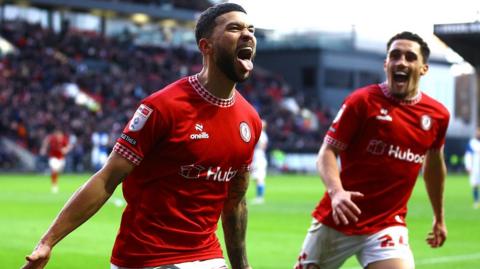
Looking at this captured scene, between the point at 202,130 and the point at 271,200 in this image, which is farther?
the point at 271,200

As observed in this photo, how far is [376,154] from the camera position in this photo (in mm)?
7145

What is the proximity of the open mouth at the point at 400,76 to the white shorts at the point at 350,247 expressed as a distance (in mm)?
1166

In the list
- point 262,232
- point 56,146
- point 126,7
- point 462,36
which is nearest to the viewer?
point 262,232

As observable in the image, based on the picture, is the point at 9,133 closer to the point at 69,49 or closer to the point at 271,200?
the point at 69,49

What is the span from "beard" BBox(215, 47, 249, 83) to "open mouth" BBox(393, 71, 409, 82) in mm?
2326

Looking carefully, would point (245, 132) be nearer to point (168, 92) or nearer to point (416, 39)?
Answer: point (168, 92)

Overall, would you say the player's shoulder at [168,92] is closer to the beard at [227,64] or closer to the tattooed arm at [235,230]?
the beard at [227,64]

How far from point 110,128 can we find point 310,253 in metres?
43.6

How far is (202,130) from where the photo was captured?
520cm

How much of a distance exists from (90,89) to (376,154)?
160 ft

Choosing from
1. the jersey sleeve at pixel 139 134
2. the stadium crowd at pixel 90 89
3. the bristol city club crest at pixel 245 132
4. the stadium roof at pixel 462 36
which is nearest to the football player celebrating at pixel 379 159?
the bristol city club crest at pixel 245 132

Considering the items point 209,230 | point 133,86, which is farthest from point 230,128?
point 133,86

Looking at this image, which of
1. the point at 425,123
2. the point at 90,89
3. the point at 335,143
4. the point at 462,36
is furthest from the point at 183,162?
the point at 90,89

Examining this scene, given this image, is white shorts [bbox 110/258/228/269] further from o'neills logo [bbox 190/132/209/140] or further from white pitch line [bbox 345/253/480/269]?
white pitch line [bbox 345/253/480/269]
